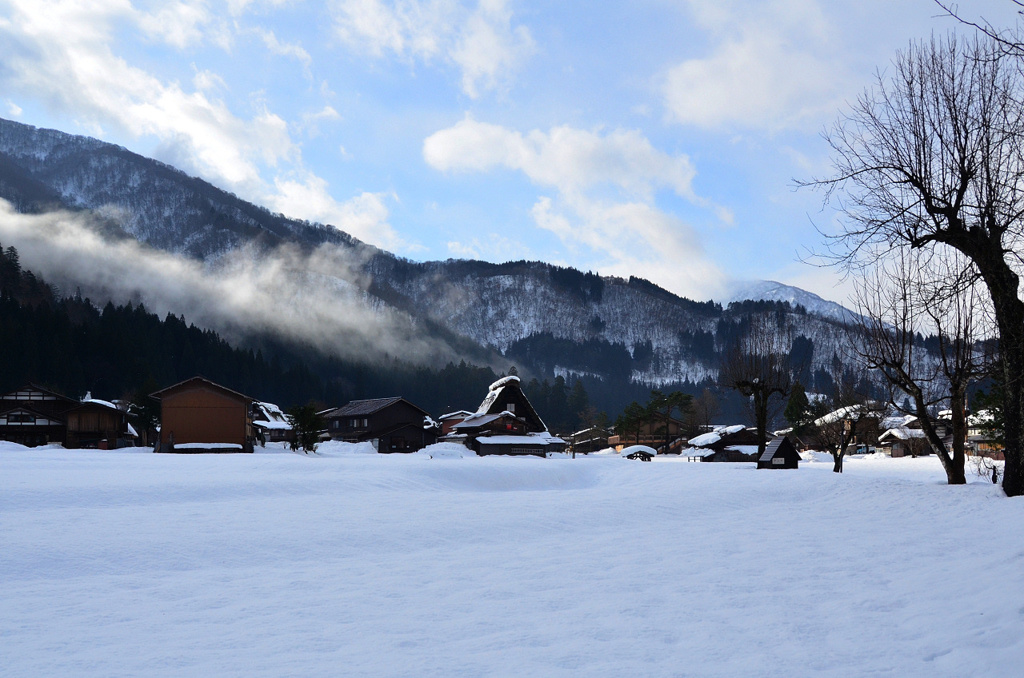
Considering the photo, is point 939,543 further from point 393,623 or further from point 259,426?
point 259,426

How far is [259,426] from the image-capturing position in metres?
92.0

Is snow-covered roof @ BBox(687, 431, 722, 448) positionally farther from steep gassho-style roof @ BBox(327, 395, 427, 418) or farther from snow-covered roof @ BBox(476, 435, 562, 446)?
steep gassho-style roof @ BBox(327, 395, 427, 418)

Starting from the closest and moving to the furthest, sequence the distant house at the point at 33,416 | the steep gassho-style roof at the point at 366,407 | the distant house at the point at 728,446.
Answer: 1. the distant house at the point at 33,416
2. the steep gassho-style roof at the point at 366,407
3. the distant house at the point at 728,446

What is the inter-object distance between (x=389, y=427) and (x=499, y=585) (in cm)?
7084

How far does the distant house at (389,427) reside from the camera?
260 ft

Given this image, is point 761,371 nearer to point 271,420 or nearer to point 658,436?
point 658,436

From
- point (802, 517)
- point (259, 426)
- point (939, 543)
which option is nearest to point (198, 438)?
point (259, 426)

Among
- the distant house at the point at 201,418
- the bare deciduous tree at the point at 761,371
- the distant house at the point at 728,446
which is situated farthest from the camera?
the distant house at the point at 728,446

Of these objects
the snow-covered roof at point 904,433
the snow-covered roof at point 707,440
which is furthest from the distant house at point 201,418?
the snow-covered roof at point 904,433

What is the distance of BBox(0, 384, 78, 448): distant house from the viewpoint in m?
63.4

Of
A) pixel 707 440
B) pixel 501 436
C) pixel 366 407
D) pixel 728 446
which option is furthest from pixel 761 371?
pixel 366 407

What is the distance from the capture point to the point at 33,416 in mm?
64188

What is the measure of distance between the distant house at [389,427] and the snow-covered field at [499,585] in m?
57.0

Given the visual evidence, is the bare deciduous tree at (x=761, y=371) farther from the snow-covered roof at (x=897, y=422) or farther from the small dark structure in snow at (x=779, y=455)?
the snow-covered roof at (x=897, y=422)
